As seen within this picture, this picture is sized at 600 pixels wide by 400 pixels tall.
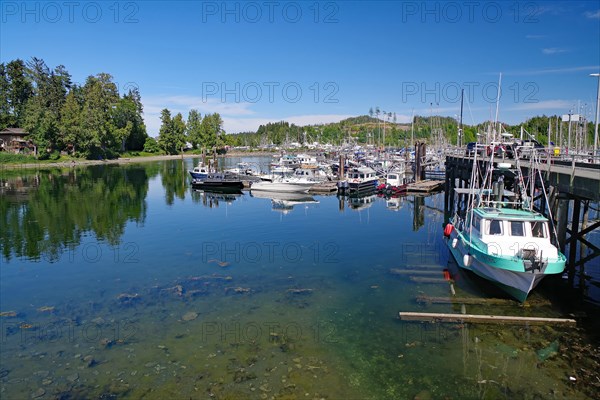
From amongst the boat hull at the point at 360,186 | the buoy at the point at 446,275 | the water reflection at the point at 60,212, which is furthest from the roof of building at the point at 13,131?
the buoy at the point at 446,275

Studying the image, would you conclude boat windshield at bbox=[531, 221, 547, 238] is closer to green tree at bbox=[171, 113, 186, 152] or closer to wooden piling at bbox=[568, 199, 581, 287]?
wooden piling at bbox=[568, 199, 581, 287]

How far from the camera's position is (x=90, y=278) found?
74.3 ft

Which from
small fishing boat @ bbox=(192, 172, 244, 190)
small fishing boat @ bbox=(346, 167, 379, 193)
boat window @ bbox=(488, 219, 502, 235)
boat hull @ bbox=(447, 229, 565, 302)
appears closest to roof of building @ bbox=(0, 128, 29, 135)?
small fishing boat @ bbox=(192, 172, 244, 190)

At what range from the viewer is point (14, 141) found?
10669 cm

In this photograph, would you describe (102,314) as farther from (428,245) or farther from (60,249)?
(428,245)

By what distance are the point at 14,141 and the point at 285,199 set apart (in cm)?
9003

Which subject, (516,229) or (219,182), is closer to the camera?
(516,229)

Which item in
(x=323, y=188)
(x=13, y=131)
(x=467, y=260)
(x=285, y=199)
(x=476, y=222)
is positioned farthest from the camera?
(x=13, y=131)

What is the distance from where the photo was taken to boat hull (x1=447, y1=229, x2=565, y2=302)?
16.8 metres

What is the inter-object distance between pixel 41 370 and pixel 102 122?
112 metres

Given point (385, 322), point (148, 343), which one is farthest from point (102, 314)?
point (385, 322)

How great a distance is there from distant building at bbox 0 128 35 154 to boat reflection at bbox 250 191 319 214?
81510mm

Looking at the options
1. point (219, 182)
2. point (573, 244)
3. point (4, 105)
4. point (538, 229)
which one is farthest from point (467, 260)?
point (4, 105)

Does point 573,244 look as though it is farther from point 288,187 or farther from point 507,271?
point 288,187
